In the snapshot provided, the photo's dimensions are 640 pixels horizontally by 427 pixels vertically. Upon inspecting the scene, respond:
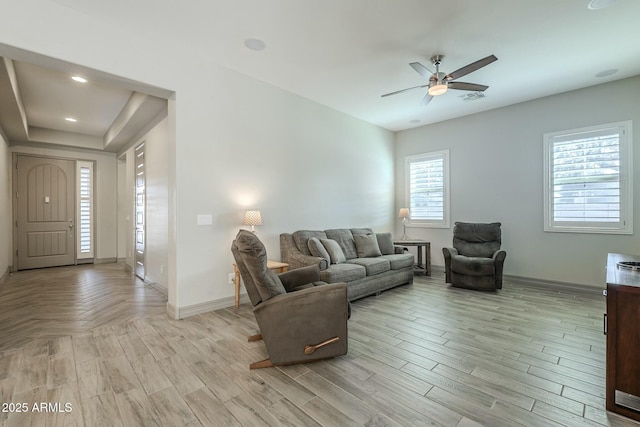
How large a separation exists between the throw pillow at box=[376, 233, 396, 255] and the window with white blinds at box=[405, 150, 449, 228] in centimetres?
147

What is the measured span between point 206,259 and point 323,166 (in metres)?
2.69

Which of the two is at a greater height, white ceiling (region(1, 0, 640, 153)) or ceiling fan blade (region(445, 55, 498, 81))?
white ceiling (region(1, 0, 640, 153))

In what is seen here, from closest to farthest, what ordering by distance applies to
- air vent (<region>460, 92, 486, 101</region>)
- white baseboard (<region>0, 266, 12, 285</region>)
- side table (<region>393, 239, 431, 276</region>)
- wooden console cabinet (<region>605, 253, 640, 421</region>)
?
wooden console cabinet (<region>605, 253, 640, 421</region>), air vent (<region>460, 92, 486, 101</region>), white baseboard (<region>0, 266, 12, 285</region>), side table (<region>393, 239, 431, 276</region>)

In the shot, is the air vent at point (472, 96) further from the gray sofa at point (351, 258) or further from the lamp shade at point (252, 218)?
the lamp shade at point (252, 218)

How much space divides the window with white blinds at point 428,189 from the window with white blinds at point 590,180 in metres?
1.75

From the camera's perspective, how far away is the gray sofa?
3.99 m


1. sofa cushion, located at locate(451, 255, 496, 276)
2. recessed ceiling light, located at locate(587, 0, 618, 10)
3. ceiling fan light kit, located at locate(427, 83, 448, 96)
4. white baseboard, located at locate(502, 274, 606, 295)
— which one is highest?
recessed ceiling light, located at locate(587, 0, 618, 10)

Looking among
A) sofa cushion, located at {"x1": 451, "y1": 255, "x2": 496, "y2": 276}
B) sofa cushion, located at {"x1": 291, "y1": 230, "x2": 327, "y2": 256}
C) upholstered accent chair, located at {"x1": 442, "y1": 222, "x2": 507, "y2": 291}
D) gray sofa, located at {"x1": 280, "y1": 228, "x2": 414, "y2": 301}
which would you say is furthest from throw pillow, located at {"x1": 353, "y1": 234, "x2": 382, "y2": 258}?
sofa cushion, located at {"x1": 451, "y1": 255, "x2": 496, "y2": 276}

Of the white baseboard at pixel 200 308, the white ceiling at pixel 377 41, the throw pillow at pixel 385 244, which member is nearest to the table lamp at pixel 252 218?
the white baseboard at pixel 200 308

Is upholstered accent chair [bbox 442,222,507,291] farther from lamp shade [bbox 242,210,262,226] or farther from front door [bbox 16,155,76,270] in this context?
front door [bbox 16,155,76,270]

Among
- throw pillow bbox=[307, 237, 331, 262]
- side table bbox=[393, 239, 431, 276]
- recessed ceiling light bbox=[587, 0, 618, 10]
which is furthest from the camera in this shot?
side table bbox=[393, 239, 431, 276]

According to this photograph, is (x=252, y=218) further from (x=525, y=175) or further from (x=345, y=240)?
(x=525, y=175)

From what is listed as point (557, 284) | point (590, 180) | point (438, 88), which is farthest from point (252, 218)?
point (590, 180)

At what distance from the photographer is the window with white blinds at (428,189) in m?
6.17
